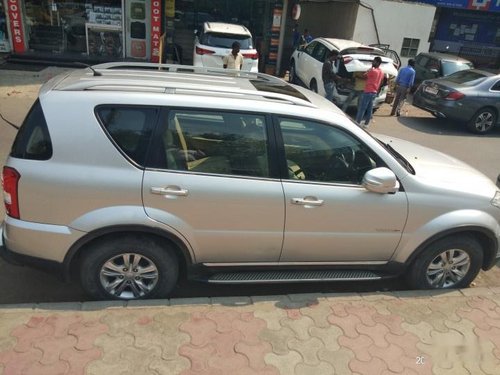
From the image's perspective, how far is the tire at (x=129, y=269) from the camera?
10.2 ft

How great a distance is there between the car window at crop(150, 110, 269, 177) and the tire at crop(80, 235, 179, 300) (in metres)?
0.63

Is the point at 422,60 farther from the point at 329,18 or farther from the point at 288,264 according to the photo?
the point at 288,264

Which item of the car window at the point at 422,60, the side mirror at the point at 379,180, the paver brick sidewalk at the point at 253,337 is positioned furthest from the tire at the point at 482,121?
the side mirror at the point at 379,180

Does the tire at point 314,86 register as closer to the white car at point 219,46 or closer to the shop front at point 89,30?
the white car at point 219,46

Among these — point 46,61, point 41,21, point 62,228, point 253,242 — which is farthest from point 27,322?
point 41,21

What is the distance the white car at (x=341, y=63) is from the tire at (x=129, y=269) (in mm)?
7977

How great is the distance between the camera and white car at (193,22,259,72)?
438 inches

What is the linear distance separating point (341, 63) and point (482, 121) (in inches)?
144

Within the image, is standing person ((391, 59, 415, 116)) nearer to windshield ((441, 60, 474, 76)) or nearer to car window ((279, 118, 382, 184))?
A: windshield ((441, 60, 474, 76))

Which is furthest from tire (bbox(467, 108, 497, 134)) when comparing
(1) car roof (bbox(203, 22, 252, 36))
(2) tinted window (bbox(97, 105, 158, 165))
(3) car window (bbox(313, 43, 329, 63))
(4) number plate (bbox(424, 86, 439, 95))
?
(2) tinted window (bbox(97, 105, 158, 165))

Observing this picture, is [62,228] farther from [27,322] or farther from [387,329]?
[387,329]

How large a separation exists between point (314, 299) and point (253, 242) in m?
0.68

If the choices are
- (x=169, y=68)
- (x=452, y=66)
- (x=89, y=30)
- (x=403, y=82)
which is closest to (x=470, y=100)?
(x=403, y=82)

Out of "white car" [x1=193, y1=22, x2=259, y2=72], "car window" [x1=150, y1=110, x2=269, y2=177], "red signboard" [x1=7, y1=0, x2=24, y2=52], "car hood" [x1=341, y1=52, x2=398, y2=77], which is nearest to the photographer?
"car window" [x1=150, y1=110, x2=269, y2=177]
